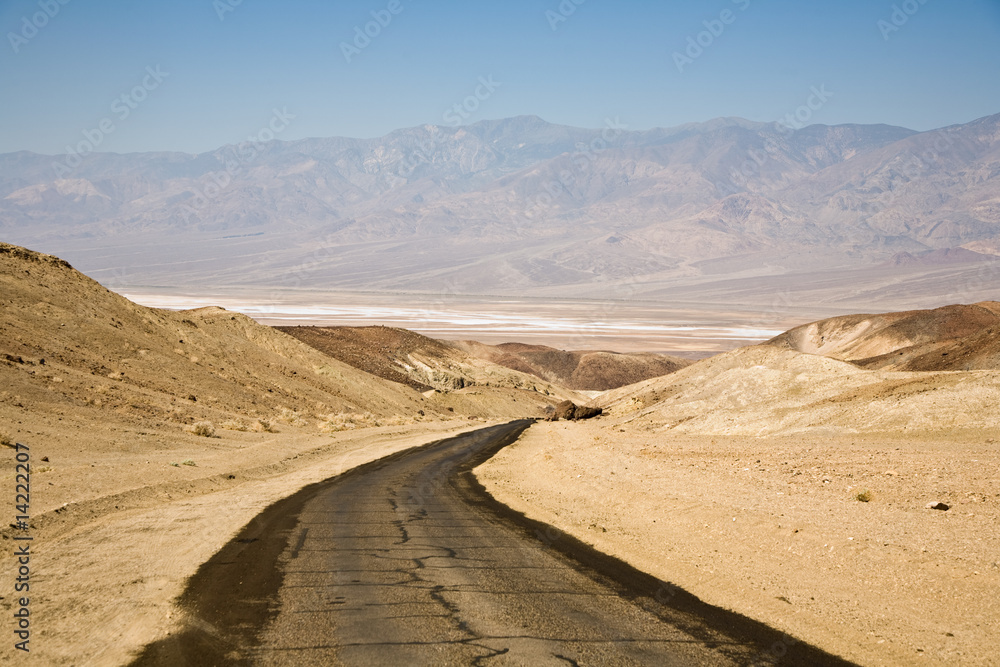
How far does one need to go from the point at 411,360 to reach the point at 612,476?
5551cm

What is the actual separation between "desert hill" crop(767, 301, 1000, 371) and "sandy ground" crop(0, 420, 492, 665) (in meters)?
29.2

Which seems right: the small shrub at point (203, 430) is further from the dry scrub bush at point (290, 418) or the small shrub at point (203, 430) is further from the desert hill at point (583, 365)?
the desert hill at point (583, 365)

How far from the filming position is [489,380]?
7569 cm

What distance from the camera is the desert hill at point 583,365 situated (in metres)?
96.1

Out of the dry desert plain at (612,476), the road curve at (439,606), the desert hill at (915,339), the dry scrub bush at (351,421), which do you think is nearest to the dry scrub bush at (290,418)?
the dry desert plain at (612,476)

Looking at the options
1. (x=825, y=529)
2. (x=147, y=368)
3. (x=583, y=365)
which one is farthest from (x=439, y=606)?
(x=583, y=365)

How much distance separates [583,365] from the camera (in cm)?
9944

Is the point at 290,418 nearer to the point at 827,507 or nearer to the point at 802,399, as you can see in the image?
the point at 802,399

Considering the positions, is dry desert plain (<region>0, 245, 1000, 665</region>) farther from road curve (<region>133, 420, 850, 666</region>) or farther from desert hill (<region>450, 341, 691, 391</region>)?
desert hill (<region>450, 341, 691, 391</region>)

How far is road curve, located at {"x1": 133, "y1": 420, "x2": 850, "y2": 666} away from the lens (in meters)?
6.82

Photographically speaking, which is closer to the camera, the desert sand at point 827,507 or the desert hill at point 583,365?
the desert sand at point 827,507

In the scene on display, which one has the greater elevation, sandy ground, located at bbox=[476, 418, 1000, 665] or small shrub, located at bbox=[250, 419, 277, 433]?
small shrub, located at bbox=[250, 419, 277, 433]

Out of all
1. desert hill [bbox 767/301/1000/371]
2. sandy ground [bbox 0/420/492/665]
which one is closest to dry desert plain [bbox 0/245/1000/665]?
sandy ground [bbox 0/420/492/665]

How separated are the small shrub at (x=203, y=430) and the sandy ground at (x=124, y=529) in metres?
1.07
